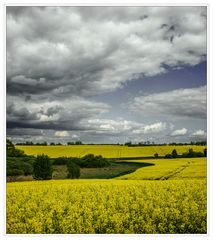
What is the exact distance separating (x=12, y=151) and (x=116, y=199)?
2059mm

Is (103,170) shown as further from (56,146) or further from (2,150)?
(2,150)

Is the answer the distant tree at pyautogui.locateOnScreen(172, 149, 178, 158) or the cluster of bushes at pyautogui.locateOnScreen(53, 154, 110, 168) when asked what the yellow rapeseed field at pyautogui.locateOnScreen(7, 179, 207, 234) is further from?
the distant tree at pyautogui.locateOnScreen(172, 149, 178, 158)

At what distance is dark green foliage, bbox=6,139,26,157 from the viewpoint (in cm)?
758

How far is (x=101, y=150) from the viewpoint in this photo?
8320 mm

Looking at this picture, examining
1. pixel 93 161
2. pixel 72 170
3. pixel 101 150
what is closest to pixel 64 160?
pixel 72 170

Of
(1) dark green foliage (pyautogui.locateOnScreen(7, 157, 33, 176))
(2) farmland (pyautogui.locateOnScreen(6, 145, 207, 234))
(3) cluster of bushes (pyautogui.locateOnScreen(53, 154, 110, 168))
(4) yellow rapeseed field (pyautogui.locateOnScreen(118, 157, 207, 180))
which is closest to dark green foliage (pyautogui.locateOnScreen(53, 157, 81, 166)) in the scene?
(3) cluster of bushes (pyautogui.locateOnScreen(53, 154, 110, 168))

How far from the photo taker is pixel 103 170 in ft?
27.2

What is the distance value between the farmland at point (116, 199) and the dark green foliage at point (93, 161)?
102 millimetres

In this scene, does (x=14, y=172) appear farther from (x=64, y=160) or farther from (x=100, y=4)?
(x=100, y=4)

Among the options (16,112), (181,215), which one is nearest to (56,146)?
(16,112)

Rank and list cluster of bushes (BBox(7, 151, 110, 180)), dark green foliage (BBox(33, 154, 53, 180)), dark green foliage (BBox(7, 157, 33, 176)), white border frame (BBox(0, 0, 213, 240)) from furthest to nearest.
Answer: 1. dark green foliage (BBox(33, 154, 53, 180))
2. cluster of bushes (BBox(7, 151, 110, 180))
3. dark green foliage (BBox(7, 157, 33, 176))
4. white border frame (BBox(0, 0, 213, 240))

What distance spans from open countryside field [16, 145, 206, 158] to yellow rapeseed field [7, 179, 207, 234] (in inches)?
21.2

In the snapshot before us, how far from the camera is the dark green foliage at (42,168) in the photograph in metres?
8.11
